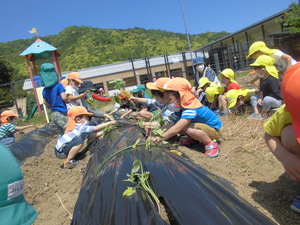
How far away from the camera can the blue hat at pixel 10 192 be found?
3.32ft

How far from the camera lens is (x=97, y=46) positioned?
45438 mm

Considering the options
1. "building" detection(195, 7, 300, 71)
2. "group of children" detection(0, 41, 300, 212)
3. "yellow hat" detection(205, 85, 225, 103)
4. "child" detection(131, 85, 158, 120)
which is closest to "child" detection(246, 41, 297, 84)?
"group of children" detection(0, 41, 300, 212)

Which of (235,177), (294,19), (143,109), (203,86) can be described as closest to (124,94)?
(143,109)

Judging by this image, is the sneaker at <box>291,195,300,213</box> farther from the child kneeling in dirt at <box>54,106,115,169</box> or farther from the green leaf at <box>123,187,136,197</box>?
the child kneeling in dirt at <box>54,106,115,169</box>

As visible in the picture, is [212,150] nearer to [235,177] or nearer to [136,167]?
[235,177]

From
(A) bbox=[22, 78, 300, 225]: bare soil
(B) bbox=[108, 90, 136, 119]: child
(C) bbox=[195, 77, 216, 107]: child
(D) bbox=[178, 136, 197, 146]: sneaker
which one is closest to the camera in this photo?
(A) bbox=[22, 78, 300, 225]: bare soil

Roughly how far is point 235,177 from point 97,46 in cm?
4649

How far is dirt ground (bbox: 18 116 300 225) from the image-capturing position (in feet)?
5.62

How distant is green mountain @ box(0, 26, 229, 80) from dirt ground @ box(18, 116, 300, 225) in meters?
33.0

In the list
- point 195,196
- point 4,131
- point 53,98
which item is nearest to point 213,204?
point 195,196

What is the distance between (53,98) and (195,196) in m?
3.30

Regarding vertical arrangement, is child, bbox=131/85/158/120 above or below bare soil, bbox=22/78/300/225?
above

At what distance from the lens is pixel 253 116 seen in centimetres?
388

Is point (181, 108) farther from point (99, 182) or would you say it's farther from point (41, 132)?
point (41, 132)
